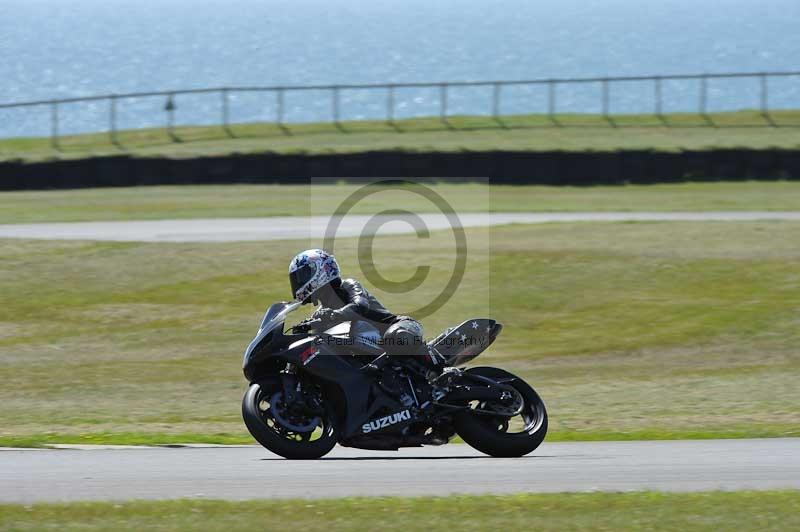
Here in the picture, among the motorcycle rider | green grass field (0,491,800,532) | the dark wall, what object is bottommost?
green grass field (0,491,800,532)

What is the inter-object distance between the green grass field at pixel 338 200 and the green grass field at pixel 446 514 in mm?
24458

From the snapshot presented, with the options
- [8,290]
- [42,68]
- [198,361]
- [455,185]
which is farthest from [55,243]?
[42,68]

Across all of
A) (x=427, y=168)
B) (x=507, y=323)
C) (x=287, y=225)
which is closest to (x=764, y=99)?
(x=427, y=168)

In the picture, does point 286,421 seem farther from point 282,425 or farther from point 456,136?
point 456,136

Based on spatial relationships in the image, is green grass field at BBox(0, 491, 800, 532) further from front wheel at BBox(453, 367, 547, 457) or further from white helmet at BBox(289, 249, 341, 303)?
white helmet at BBox(289, 249, 341, 303)

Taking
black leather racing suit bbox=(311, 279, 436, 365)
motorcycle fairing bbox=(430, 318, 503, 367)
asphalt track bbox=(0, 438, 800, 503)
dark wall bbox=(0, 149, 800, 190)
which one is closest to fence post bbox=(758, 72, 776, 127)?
dark wall bbox=(0, 149, 800, 190)

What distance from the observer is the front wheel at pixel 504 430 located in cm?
1118

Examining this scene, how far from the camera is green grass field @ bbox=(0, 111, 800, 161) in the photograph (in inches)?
1617

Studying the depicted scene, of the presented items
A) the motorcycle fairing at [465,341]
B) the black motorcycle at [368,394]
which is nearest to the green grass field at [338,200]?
the motorcycle fairing at [465,341]

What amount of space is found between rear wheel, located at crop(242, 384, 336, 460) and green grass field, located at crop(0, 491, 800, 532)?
5.06ft

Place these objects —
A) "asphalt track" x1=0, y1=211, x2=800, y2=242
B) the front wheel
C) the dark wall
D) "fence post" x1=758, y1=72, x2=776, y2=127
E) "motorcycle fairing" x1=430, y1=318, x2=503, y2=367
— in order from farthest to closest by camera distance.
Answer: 1. "fence post" x1=758, y1=72, x2=776, y2=127
2. the dark wall
3. "asphalt track" x1=0, y1=211, x2=800, y2=242
4. "motorcycle fairing" x1=430, y1=318, x2=503, y2=367
5. the front wheel

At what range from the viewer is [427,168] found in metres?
39.1

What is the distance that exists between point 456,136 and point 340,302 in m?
33.8

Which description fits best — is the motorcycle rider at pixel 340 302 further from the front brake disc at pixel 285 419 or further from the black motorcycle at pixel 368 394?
the front brake disc at pixel 285 419
